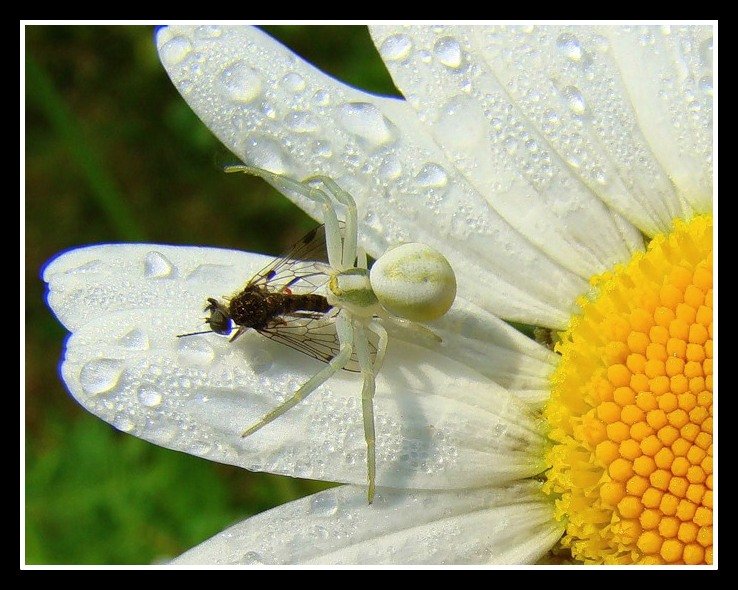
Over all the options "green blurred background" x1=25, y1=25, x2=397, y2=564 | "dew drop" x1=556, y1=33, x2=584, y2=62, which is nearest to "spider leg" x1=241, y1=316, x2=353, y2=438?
"dew drop" x1=556, y1=33, x2=584, y2=62

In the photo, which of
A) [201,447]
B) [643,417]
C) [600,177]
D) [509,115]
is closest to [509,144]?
[509,115]

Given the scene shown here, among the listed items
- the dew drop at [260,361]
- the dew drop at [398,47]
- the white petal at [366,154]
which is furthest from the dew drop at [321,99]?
the dew drop at [260,361]

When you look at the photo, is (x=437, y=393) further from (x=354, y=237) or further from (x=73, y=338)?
(x=73, y=338)

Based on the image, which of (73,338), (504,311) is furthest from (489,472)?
(73,338)

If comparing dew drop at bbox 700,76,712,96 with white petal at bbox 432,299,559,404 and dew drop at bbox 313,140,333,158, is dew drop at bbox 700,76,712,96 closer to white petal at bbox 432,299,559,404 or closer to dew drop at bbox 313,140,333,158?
white petal at bbox 432,299,559,404

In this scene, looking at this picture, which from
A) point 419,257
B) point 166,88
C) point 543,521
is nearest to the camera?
point 419,257

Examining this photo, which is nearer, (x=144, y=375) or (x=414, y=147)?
(x=144, y=375)
